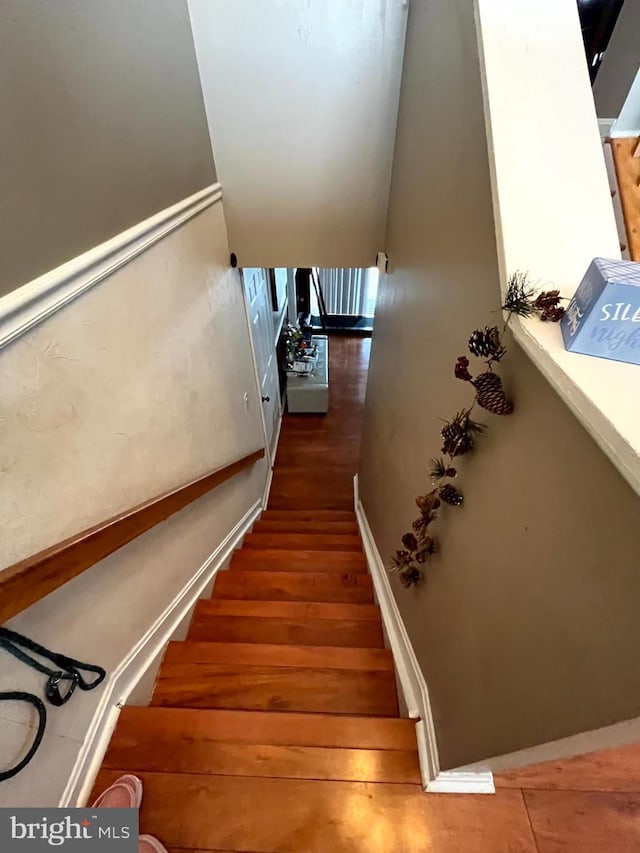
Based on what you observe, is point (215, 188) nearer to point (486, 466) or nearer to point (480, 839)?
point (486, 466)

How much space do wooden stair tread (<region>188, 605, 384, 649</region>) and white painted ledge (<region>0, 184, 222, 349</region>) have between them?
1.40 meters

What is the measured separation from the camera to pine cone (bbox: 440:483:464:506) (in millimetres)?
931

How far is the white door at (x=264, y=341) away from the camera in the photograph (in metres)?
3.02

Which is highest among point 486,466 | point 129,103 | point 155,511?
point 129,103

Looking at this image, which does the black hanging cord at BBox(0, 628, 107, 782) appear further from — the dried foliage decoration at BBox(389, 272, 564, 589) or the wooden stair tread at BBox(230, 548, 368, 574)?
the wooden stair tread at BBox(230, 548, 368, 574)

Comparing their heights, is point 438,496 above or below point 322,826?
above

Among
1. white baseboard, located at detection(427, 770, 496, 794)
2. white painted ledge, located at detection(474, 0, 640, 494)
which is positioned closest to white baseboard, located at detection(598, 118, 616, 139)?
white painted ledge, located at detection(474, 0, 640, 494)

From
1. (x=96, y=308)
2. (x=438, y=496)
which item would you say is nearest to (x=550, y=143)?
(x=438, y=496)

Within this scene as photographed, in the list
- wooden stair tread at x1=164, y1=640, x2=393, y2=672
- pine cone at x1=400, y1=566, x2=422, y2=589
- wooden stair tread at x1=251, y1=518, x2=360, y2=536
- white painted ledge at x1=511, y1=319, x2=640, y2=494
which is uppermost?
white painted ledge at x1=511, y1=319, x2=640, y2=494

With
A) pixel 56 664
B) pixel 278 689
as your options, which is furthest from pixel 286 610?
pixel 56 664

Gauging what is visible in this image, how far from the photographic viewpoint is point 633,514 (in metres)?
0.44

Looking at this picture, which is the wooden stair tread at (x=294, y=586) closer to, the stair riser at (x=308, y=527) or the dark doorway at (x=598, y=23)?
the stair riser at (x=308, y=527)

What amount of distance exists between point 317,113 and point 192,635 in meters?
2.37

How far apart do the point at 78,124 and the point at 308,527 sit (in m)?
2.73
